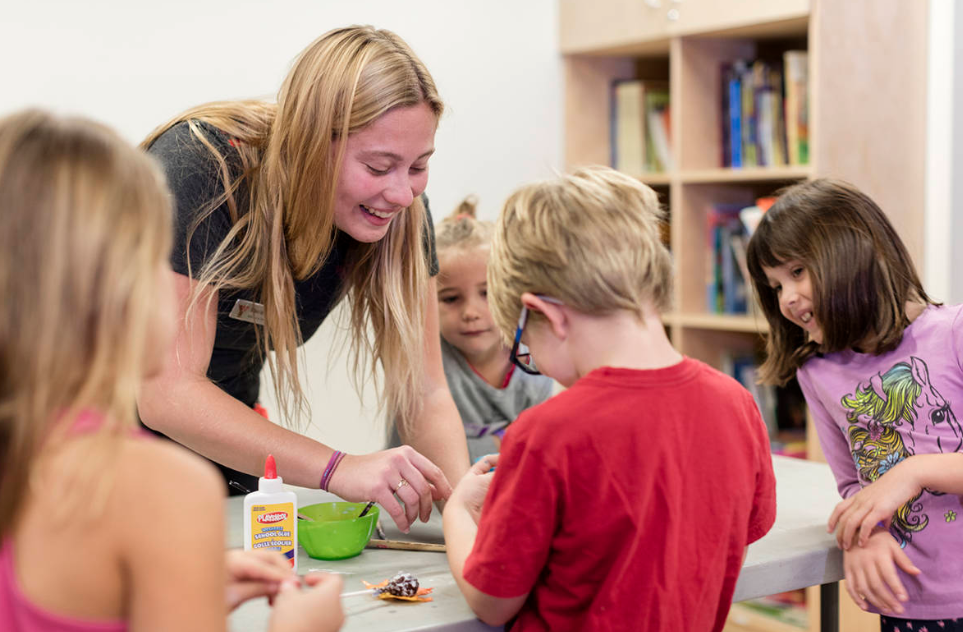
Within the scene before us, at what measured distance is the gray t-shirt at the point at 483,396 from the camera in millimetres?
1912

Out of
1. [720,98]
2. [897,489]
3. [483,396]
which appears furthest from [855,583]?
[720,98]

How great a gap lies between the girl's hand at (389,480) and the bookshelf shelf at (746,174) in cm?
165

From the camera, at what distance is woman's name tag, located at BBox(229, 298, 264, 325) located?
4.36ft

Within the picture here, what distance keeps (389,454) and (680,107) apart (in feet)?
6.11

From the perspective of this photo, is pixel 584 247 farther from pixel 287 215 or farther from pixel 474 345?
Answer: pixel 474 345

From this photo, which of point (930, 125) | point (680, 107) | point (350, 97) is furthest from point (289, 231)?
point (930, 125)

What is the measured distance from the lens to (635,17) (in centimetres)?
282

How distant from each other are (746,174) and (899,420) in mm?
1395

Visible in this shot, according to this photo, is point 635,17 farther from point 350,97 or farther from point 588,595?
point 588,595

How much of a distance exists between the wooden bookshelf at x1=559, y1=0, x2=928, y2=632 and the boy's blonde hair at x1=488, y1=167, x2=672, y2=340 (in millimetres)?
1459

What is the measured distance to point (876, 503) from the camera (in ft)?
4.01

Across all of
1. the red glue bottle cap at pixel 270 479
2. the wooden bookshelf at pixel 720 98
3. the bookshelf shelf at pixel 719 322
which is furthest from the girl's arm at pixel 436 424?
the bookshelf shelf at pixel 719 322

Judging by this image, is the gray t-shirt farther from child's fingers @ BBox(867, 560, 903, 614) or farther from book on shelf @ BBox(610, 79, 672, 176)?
book on shelf @ BBox(610, 79, 672, 176)

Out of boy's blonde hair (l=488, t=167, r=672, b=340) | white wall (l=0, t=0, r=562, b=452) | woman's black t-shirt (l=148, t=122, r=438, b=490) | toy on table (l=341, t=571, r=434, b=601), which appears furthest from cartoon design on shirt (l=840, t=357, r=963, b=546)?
white wall (l=0, t=0, r=562, b=452)
